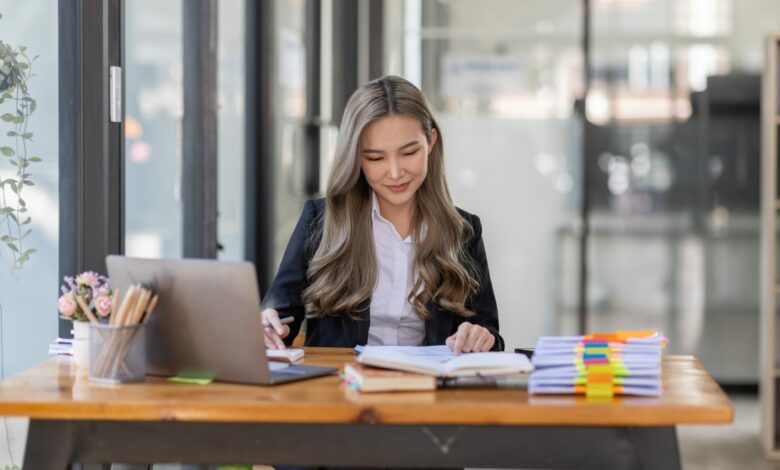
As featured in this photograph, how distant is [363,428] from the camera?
1.82m

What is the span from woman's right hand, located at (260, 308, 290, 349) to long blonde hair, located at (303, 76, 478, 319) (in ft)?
0.73

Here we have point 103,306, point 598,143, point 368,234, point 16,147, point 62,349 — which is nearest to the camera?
point 103,306

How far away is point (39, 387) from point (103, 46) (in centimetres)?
114

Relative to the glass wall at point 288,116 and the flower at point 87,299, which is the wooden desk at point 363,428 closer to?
the flower at point 87,299

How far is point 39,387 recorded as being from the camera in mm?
1946

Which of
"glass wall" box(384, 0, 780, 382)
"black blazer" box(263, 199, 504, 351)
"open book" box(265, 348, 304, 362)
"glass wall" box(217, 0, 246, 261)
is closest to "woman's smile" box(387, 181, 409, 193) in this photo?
"black blazer" box(263, 199, 504, 351)

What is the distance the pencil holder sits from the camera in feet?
6.49

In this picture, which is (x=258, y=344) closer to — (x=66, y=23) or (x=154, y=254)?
(x=66, y=23)

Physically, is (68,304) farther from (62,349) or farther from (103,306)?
(62,349)

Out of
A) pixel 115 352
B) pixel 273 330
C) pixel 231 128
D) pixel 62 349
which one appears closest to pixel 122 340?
pixel 115 352

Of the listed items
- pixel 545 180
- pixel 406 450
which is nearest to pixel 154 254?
pixel 406 450

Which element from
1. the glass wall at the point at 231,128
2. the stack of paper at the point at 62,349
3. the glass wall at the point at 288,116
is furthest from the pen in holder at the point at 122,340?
the glass wall at the point at 288,116

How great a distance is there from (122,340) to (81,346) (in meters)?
0.16

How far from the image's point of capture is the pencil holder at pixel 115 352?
1979mm
